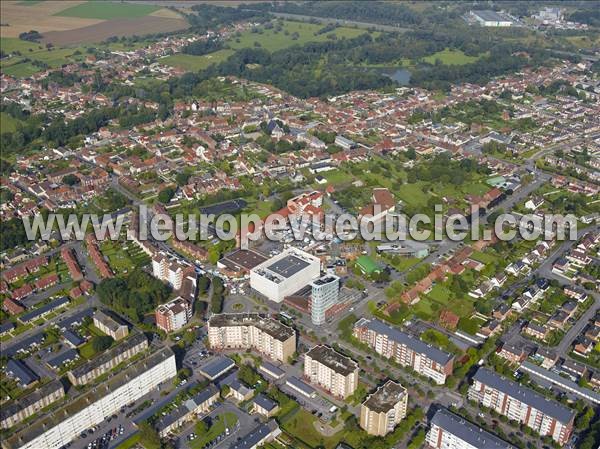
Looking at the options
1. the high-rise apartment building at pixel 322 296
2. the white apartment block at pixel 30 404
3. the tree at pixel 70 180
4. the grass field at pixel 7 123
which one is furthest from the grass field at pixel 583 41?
the white apartment block at pixel 30 404

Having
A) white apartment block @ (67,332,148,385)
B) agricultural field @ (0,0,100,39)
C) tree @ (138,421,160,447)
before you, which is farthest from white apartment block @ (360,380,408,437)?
agricultural field @ (0,0,100,39)

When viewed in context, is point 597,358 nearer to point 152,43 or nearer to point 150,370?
point 150,370

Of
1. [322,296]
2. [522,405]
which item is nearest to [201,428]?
[322,296]

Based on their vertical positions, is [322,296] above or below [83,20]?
below

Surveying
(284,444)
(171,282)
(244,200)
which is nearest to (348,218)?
(244,200)

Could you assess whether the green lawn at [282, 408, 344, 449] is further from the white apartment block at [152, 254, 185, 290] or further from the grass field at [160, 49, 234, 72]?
the grass field at [160, 49, 234, 72]

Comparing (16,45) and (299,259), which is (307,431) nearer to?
(299,259)
